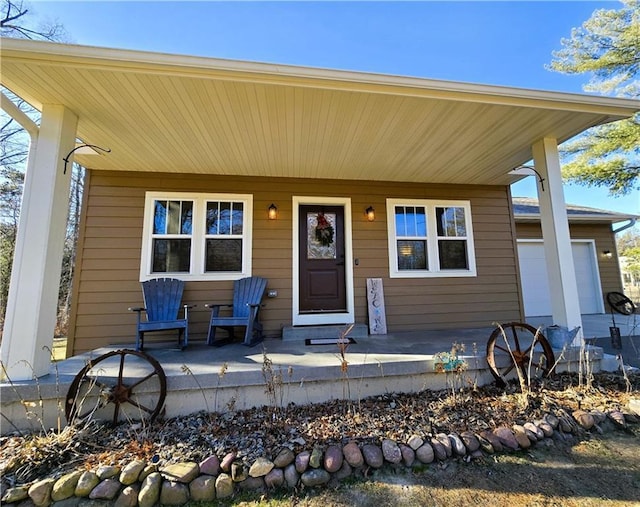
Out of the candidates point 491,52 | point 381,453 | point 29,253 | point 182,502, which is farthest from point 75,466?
point 491,52

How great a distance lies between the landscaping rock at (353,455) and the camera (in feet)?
5.73

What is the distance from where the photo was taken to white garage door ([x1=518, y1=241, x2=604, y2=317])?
693 centimetres

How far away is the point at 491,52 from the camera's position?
575 cm

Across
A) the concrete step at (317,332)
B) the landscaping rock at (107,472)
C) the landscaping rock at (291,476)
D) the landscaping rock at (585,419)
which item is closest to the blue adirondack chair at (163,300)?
the concrete step at (317,332)

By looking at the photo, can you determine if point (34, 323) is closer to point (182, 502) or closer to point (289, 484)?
point (182, 502)

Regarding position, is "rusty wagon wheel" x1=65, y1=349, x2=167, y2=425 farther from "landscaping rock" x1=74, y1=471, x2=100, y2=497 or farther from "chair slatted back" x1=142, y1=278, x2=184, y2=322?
"chair slatted back" x1=142, y1=278, x2=184, y2=322

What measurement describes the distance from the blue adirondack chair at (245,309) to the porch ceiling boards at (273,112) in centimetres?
160

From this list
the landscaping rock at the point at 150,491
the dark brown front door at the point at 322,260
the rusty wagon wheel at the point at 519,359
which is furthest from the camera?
the dark brown front door at the point at 322,260

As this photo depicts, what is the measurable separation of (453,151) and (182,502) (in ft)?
13.4

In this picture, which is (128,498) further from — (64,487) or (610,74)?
(610,74)

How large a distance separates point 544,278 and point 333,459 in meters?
7.60

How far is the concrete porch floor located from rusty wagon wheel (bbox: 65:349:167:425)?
0.10 meters

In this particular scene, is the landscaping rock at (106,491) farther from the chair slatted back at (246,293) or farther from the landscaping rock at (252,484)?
the chair slatted back at (246,293)

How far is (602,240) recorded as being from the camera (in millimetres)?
7578
